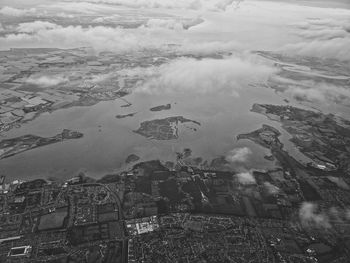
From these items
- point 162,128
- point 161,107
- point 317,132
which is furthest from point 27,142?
point 317,132

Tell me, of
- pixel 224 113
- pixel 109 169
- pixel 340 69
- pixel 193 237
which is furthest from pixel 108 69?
pixel 340 69

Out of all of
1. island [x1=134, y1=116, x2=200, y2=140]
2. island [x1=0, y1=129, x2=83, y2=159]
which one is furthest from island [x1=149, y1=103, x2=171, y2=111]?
island [x1=0, y1=129, x2=83, y2=159]

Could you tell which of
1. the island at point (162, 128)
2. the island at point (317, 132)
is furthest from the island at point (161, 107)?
the island at point (317, 132)

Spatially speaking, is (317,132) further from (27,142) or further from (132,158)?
(27,142)

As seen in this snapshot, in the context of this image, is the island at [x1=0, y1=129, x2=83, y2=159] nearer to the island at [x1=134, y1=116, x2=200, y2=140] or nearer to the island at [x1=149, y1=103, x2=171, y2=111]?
the island at [x1=134, y1=116, x2=200, y2=140]

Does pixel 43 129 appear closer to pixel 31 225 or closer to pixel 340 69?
pixel 31 225

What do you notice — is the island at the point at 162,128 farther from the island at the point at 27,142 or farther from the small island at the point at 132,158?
the island at the point at 27,142
